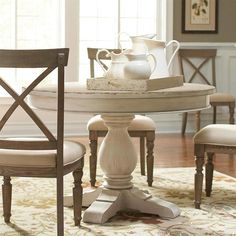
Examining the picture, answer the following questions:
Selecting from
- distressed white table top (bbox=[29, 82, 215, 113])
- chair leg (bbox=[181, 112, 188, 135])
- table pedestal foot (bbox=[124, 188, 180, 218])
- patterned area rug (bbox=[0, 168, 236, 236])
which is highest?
distressed white table top (bbox=[29, 82, 215, 113])

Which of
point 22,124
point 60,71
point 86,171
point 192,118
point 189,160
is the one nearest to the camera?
point 60,71

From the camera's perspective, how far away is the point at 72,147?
303 cm

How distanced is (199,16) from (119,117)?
395 centimetres

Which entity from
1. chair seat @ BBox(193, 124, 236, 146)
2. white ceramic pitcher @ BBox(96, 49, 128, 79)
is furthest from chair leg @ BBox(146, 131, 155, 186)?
white ceramic pitcher @ BBox(96, 49, 128, 79)

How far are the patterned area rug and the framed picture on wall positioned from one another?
122 inches

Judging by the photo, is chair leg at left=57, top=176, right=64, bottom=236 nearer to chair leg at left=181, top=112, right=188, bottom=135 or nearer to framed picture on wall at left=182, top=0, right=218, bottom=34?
chair leg at left=181, top=112, right=188, bottom=135

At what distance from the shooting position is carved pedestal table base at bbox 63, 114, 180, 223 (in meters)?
3.34

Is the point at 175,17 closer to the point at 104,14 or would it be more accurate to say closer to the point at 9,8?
the point at 104,14

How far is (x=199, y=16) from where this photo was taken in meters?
6.98

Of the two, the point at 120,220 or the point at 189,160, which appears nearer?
the point at 120,220

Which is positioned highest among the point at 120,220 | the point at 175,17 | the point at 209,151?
the point at 175,17

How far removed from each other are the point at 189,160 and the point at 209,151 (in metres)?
1.69

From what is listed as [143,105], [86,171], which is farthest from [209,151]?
[86,171]

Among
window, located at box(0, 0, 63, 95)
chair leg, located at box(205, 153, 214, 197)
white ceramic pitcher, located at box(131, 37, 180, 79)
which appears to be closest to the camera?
white ceramic pitcher, located at box(131, 37, 180, 79)
